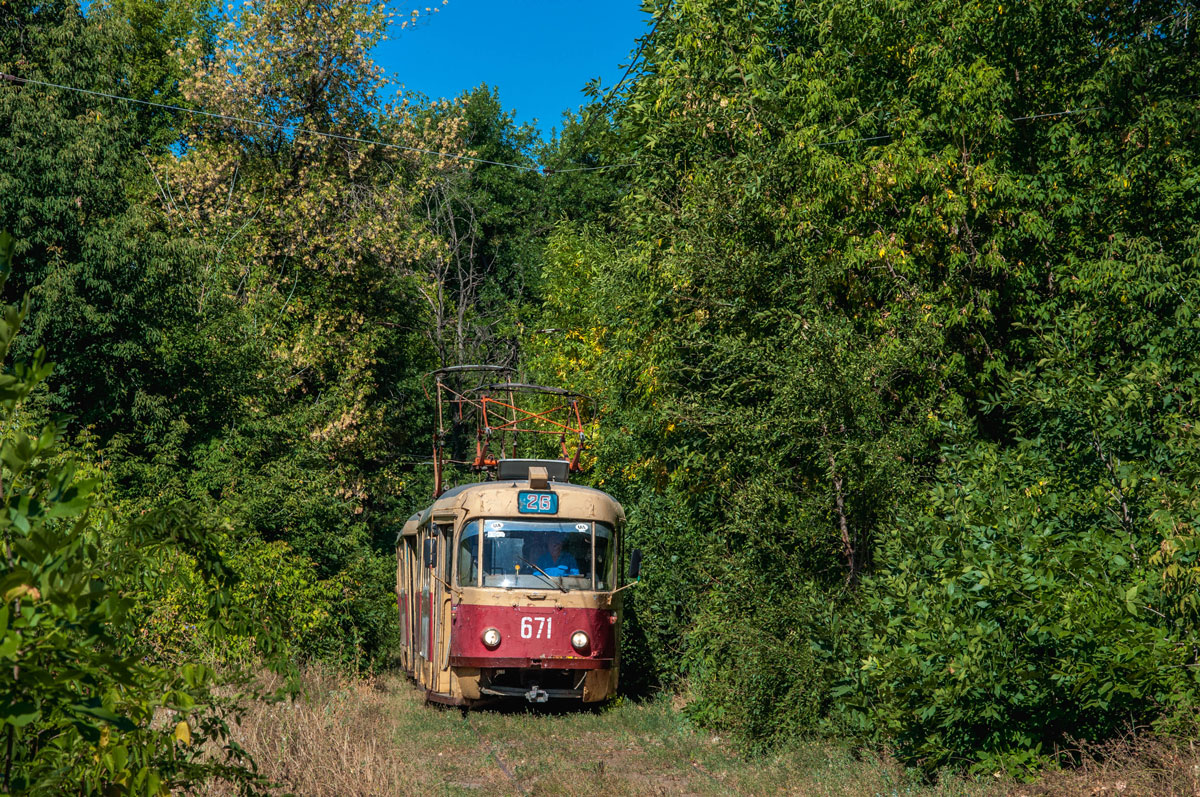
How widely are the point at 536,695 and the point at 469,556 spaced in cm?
199

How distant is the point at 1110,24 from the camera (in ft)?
43.2

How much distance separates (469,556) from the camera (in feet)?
46.8

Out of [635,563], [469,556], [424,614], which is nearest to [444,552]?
[469,556]

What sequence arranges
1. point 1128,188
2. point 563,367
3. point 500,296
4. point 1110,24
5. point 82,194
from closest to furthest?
point 1128,188 < point 1110,24 < point 82,194 < point 563,367 < point 500,296

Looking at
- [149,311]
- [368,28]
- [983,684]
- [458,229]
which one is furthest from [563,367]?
[983,684]

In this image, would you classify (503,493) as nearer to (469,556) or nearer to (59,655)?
(469,556)

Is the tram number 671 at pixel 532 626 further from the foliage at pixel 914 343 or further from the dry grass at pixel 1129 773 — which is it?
the dry grass at pixel 1129 773

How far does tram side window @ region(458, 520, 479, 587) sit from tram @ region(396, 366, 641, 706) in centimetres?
1

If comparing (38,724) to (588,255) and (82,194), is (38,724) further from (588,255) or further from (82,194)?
(588,255)

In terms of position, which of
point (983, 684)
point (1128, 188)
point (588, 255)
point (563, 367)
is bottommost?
point (983, 684)

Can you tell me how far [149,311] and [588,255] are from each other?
15156 mm

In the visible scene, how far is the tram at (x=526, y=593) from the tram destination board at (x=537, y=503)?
0.01m

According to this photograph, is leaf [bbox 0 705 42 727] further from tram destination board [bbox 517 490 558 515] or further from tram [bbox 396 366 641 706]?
tram destination board [bbox 517 490 558 515]

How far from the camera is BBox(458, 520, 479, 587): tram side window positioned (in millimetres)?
14156
